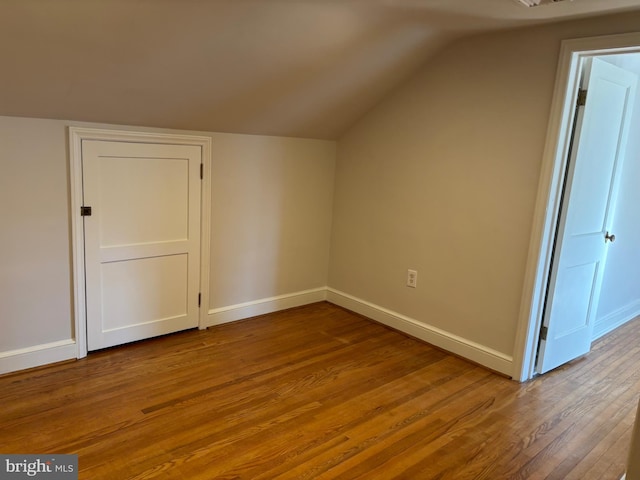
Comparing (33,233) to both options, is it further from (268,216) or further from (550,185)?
(550,185)

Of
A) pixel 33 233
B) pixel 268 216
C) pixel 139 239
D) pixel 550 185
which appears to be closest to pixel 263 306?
pixel 268 216

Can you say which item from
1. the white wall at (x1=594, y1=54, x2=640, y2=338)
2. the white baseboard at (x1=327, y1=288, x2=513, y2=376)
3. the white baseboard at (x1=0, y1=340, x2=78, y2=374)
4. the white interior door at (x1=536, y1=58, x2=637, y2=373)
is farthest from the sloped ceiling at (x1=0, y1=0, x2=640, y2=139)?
the white baseboard at (x1=327, y1=288, x2=513, y2=376)

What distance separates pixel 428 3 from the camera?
2.36 meters

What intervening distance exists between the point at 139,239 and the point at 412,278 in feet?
6.37

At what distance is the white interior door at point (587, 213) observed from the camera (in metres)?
2.73

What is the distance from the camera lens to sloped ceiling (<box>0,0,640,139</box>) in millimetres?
2061

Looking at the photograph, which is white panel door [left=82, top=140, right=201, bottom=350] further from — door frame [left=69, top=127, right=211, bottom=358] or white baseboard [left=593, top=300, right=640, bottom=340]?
white baseboard [left=593, top=300, right=640, bottom=340]

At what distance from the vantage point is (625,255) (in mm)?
3766

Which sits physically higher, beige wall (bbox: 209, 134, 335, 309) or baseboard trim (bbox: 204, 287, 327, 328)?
beige wall (bbox: 209, 134, 335, 309)

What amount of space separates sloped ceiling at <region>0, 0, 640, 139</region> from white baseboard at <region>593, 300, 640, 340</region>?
2389mm

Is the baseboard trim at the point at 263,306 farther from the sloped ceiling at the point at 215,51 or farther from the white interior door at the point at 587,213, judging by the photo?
the white interior door at the point at 587,213

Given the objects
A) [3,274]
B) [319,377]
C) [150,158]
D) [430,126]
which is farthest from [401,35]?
[3,274]

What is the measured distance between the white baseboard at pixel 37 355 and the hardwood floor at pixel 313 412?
62 millimetres

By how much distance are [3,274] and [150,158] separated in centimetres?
105
